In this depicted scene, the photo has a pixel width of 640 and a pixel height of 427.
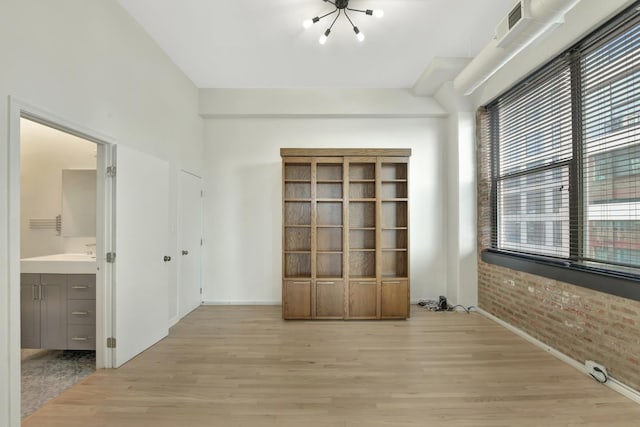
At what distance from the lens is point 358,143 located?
16.2 ft

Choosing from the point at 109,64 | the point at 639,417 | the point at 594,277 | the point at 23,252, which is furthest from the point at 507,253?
the point at 23,252

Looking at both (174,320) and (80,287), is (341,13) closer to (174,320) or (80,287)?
(80,287)

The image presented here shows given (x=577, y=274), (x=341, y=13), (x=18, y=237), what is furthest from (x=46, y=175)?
(x=577, y=274)

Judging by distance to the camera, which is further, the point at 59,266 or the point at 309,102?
the point at 309,102

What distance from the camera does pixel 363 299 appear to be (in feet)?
13.9

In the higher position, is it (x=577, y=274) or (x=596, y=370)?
(x=577, y=274)

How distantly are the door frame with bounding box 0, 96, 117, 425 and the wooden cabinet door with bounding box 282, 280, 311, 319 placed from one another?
6.57 ft

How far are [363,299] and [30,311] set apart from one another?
143 inches

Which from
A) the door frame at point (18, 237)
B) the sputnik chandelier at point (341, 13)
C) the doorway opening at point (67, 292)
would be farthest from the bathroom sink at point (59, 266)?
the sputnik chandelier at point (341, 13)

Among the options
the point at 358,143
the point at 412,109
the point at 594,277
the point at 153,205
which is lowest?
the point at 594,277

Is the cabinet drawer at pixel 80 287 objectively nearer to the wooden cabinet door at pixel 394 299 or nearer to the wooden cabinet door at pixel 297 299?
the wooden cabinet door at pixel 297 299

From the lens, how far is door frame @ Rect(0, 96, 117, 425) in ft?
6.24

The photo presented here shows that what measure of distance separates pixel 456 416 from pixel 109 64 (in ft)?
13.3

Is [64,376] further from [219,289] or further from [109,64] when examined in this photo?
[109,64]
